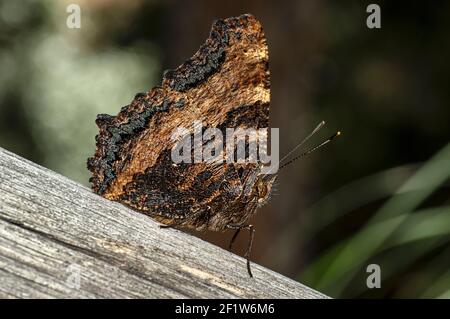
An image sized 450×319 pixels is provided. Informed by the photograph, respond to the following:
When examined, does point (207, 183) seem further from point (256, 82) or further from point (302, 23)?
point (302, 23)

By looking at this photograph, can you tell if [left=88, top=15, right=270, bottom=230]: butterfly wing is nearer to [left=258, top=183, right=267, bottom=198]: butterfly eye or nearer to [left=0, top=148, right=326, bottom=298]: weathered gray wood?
[left=258, top=183, right=267, bottom=198]: butterfly eye

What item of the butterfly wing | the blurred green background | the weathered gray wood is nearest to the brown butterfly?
the butterfly wing

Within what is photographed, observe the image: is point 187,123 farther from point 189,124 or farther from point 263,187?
point 263,187

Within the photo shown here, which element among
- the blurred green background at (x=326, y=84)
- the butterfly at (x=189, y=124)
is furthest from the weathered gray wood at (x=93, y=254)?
the blurred green background at (x=326, y=84)

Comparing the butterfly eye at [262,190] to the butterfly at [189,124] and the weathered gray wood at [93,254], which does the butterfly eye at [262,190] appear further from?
the weathered gray wood at [93,254]

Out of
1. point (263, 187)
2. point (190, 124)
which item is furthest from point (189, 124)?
point (263, 187)

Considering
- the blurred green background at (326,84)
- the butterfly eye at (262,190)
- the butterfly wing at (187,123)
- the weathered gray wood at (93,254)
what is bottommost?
the weathered gray wood at (93,254)

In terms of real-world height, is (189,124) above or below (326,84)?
below
